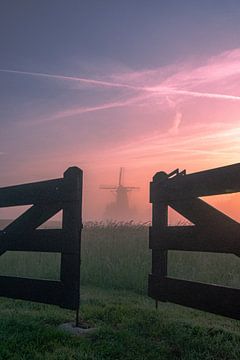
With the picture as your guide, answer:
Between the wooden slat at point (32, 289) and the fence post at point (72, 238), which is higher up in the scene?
the fence post at point (72, 238)

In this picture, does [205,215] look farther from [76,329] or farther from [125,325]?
[76,329]

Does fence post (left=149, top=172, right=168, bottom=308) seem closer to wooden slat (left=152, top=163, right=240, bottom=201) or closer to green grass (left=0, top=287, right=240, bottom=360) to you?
wooden slat (left=152, top=163, right=240, bottom=201)

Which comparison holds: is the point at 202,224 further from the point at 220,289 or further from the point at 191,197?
the point at 220,289

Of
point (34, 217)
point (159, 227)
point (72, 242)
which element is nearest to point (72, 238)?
point (72, 242)

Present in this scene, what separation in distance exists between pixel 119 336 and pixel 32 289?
180 cm

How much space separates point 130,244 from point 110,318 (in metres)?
6.77

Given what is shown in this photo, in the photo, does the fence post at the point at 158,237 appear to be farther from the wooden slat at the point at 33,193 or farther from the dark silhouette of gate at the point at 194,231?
the wooden slat at the point at 33,193

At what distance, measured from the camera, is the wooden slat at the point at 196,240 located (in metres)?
5.21

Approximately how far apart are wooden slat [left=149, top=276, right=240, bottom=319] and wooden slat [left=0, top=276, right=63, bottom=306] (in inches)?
62.9

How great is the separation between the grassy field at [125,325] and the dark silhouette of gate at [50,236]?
1.26 feet

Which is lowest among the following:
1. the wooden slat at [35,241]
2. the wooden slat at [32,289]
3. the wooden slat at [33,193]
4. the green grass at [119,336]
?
the green grass at [119,336]

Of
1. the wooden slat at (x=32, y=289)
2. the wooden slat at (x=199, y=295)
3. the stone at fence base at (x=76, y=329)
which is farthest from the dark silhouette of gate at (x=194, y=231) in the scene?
the wooden slat at (x=32, y=289)

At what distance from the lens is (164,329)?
5695 millimetres

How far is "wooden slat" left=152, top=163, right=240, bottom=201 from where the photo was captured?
5359mm
